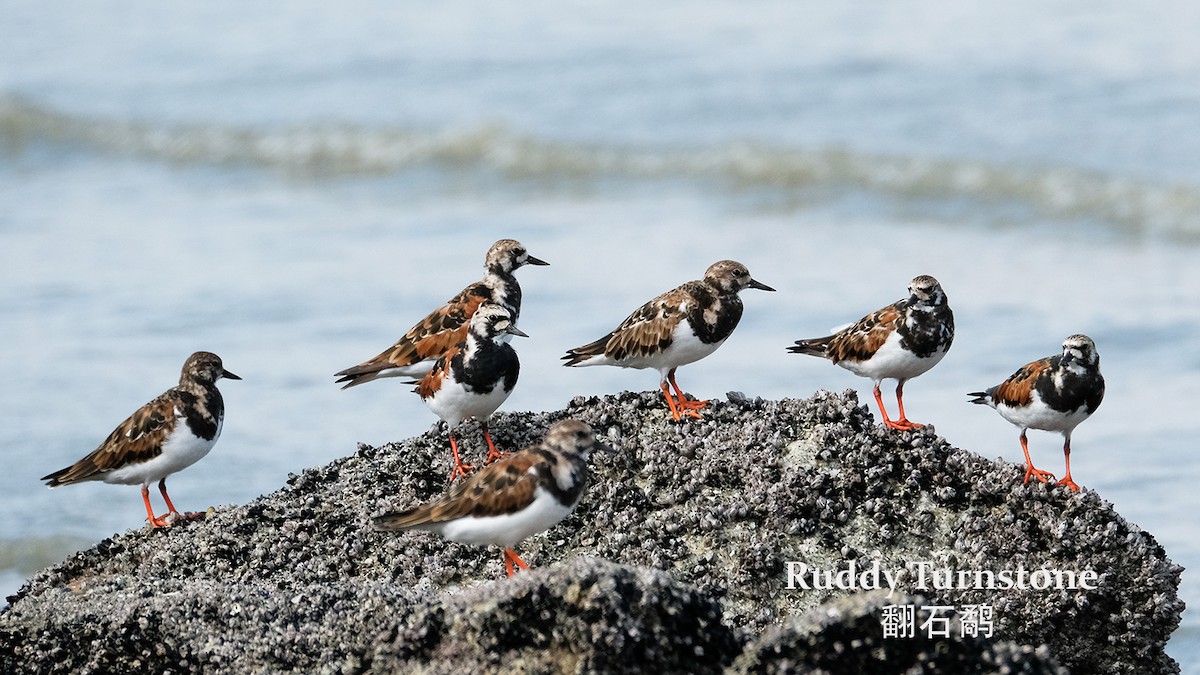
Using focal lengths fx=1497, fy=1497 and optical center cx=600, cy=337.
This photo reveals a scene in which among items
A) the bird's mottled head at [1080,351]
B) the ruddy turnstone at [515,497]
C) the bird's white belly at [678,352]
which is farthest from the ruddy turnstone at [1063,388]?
the ruddy turnstone at [515,497]

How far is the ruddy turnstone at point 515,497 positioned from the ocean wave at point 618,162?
11.7 m

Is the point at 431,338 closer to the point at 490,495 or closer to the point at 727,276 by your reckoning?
the point at 727,276

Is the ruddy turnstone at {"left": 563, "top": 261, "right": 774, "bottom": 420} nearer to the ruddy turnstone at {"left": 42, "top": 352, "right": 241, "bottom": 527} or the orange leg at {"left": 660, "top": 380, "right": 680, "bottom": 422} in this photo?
the orange leg at {"left": 660, "top": 380, "right": 680, "bottom": 422}

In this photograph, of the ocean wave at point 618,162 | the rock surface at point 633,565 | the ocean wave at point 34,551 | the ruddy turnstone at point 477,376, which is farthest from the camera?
the ocean wave at point 618,162

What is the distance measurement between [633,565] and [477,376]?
1.67 meters

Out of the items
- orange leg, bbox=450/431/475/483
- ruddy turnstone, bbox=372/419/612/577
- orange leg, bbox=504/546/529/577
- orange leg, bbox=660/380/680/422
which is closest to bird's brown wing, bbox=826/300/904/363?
orange leg, bbox=660/380/680/422

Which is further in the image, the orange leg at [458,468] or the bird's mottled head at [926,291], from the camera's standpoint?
the bird's mottled head at [926,291]

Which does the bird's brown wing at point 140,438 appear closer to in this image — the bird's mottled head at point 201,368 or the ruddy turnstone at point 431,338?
the bird's mottled head at point 201,368

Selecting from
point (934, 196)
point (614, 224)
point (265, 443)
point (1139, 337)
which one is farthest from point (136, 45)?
point (1139, 337)

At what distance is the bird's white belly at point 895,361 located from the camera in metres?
7.77

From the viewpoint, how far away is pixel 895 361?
7.80 m

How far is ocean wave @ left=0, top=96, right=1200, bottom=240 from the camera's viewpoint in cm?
1669

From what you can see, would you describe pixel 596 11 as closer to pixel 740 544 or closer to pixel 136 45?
pixel 136 45

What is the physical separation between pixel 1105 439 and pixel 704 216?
7359 mm
